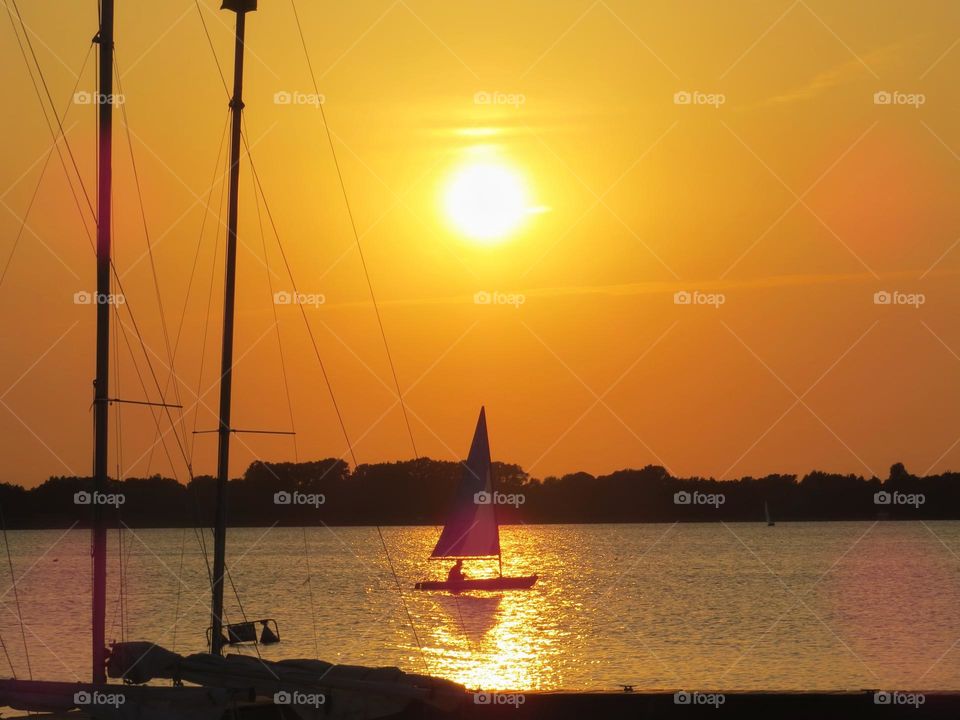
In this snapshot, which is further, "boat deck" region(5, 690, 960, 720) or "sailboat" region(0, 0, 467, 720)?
"boat deck" region(5, 690, 960, 720)

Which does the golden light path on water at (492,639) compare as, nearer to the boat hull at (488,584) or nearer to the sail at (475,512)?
the boat hull at (488,584)

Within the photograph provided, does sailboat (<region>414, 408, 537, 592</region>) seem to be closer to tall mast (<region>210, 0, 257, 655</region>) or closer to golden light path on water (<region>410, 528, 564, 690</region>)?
golden light path on water (<region>410, 528, 564, 690</region>)

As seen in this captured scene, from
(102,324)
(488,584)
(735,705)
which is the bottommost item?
(735,705)

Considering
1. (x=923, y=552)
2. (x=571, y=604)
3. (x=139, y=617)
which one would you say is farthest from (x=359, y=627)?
(x=923, y=552)

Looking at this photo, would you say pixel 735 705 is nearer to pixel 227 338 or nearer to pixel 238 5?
pixel 227 338

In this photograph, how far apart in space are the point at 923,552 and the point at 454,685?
158m

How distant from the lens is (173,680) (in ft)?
71.5

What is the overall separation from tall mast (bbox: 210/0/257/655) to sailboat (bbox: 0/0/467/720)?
16.4 feet

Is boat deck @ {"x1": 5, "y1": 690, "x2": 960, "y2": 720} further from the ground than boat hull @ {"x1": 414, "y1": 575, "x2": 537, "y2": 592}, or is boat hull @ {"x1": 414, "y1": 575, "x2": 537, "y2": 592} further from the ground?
boat hull @ {"x1": 414, "y1": 575, "x2": 537, "y2": 592}

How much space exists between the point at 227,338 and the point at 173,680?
8.75m

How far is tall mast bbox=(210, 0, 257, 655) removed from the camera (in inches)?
1080

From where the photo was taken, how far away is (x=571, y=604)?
8412 centimetres

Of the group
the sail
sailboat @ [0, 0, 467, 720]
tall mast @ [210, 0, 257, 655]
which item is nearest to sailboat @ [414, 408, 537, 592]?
the sail

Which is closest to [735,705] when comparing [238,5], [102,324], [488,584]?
[102,324]
